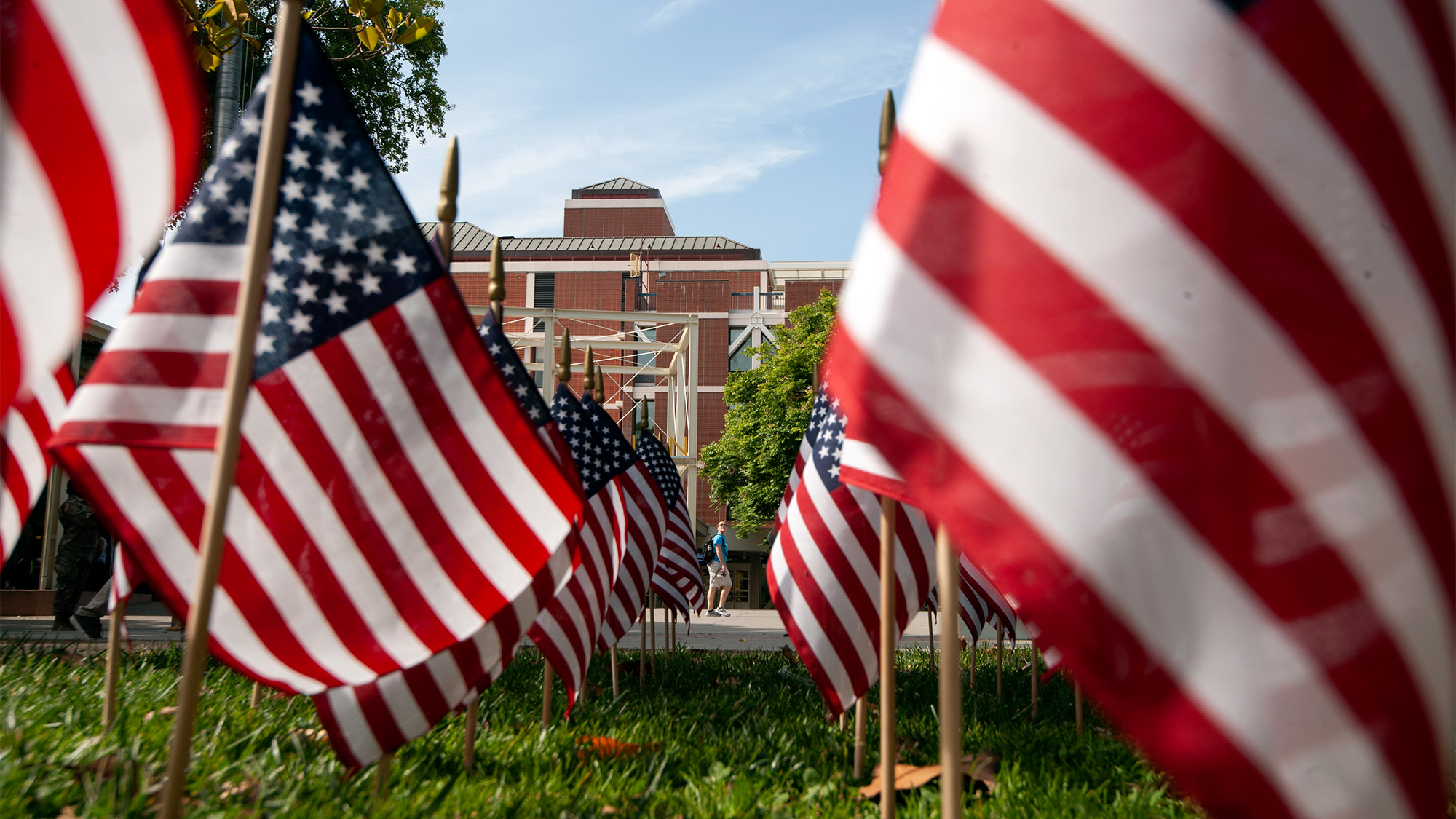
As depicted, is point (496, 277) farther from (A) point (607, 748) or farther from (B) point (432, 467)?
(A) point (607, 748)

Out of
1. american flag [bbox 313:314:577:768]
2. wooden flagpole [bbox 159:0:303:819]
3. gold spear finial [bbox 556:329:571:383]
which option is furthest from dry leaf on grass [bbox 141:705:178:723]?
gold spear finial [bbox 556:329:571:383]

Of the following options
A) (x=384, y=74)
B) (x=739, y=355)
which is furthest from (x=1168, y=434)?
(x=739, y=355)

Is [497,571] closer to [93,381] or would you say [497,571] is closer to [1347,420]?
[93,381]

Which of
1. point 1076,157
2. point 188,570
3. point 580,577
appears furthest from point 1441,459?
point 580,577

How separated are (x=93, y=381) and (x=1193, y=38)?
113 inches

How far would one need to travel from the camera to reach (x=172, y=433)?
2.91 metres

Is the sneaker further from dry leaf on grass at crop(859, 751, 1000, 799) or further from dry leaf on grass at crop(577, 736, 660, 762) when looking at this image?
dry leaf on grass at crop(859, 751, 1000, 799)

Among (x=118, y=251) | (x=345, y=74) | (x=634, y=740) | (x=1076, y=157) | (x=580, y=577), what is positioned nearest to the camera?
(x=1076, y=157)

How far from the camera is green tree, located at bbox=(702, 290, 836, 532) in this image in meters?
35.8

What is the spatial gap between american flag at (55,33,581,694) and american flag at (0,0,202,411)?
2.69ft

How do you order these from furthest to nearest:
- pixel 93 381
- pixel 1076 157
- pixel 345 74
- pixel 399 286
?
pixel 345 74, pixel 399 286, pixel 93 381, pixel 1076 157

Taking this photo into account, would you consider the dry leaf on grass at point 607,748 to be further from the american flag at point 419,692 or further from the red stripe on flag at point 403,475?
the red stripe on flag at point 403,475

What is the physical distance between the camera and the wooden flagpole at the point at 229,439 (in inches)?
90.0

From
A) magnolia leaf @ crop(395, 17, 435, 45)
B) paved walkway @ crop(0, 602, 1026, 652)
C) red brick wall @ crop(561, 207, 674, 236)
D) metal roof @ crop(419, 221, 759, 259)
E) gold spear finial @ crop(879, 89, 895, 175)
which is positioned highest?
red brick wall @ crop(561, 207, 674, 236)
